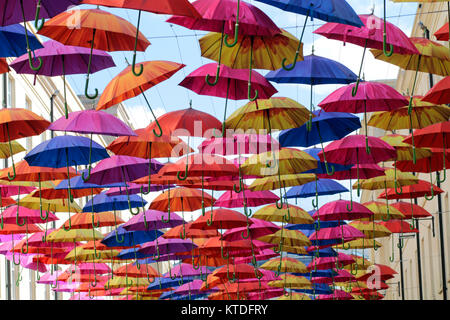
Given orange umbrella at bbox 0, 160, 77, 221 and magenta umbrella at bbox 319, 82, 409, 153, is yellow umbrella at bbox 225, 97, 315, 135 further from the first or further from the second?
orange umbrella at bbox 0, 160, 77, 221

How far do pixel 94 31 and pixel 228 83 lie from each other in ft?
7.71

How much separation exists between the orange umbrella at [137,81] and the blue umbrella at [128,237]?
30.2 feet

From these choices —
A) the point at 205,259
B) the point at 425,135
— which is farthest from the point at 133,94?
the point at 205,259

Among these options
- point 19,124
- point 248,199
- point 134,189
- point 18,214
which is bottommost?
point 18,214

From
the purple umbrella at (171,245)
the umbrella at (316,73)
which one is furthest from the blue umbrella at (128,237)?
the umbrella at (316,73)

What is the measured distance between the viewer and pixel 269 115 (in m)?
15.2

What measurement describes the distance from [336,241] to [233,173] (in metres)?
9.56

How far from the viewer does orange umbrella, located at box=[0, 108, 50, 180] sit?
14477 mm

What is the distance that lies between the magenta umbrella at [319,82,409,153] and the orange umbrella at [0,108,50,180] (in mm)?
4612

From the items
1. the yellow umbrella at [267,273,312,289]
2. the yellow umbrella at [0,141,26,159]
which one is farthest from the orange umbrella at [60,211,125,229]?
the yellow umbrella at [267,273,312,289]

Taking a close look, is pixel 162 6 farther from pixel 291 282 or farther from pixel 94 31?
pixel 291 282

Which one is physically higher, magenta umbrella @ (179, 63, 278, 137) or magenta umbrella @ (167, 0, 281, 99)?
magenta umbrella @ (167, 0, 281, 99)

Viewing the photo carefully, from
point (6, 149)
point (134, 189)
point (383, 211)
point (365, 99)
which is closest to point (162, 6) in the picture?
point (365, 99)

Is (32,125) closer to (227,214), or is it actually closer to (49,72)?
(49,72)
